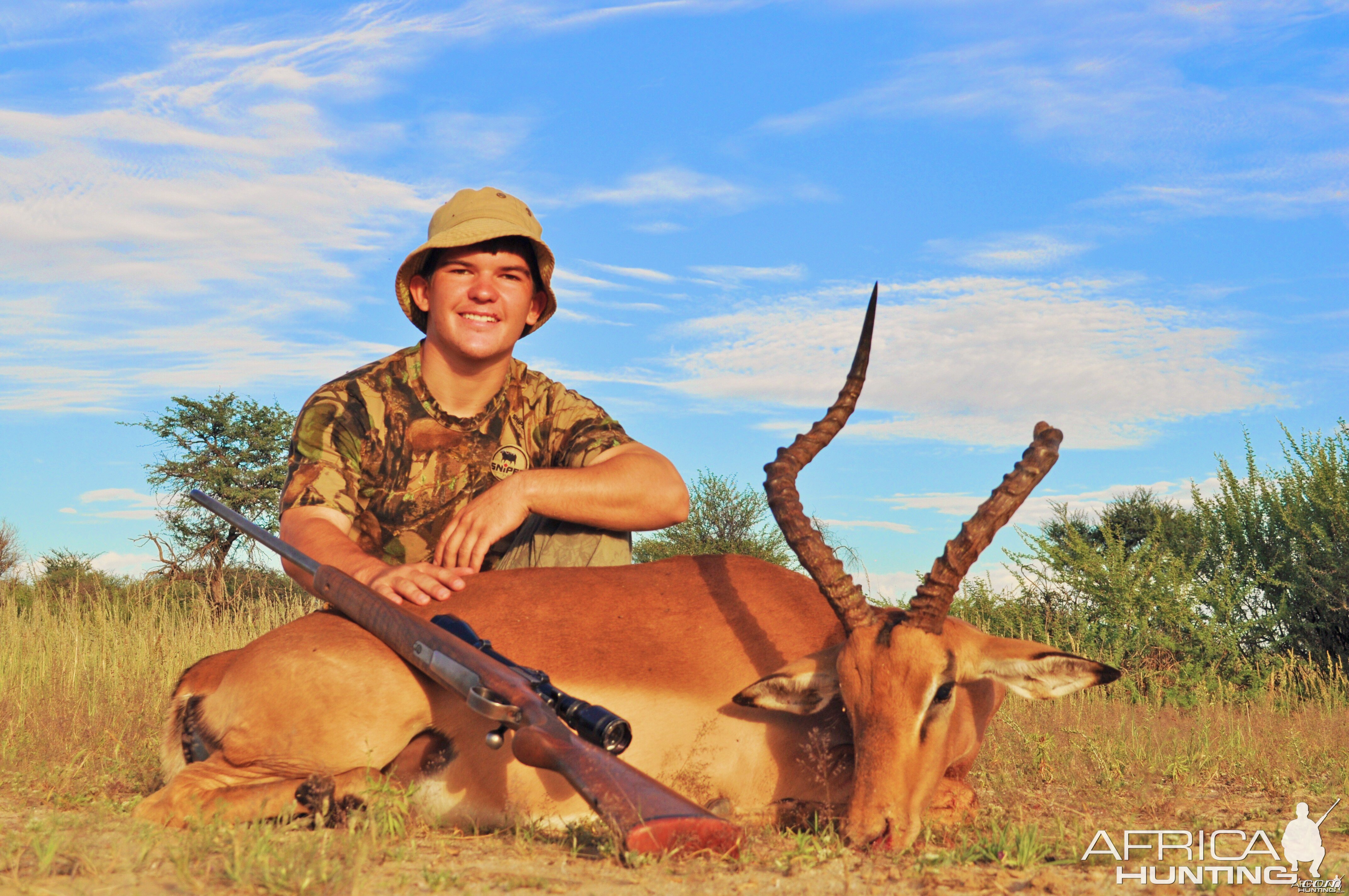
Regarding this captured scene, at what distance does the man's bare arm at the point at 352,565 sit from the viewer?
15.5ft

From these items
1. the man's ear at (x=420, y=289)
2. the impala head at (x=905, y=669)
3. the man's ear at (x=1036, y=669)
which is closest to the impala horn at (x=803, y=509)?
the impala head at (x=905, y=669)

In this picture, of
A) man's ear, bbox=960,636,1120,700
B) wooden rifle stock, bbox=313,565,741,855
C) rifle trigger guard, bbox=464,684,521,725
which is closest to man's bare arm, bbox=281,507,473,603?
wooden rifle stock, bbox=313,565,741,855

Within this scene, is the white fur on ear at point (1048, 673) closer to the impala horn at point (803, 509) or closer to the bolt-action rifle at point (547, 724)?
the impala horn at point (803, 509)

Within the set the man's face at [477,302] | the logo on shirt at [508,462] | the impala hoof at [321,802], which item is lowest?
the impala hoof at [321,802]

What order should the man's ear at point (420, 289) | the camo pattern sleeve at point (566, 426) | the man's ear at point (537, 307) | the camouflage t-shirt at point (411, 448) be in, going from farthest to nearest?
the man's ear at point (537, 307), the man's ear at point (420, 289), the camo pattern sleeve at point (566, 426), the camouflage t-shirt at point (411, 448)

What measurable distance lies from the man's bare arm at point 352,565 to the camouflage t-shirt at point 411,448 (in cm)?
12

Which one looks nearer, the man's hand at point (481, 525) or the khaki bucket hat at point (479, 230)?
the man's hand at point (481, 525)

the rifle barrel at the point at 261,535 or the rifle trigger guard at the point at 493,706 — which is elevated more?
the rifle barrel at the point at 261,535

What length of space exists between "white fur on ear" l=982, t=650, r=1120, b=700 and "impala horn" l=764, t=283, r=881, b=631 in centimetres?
60

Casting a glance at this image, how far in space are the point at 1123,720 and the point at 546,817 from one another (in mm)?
5084

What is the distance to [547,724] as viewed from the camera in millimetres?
3768

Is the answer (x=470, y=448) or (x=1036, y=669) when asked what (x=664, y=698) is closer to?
(x=1036, y=669)

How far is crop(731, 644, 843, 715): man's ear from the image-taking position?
4367mm
